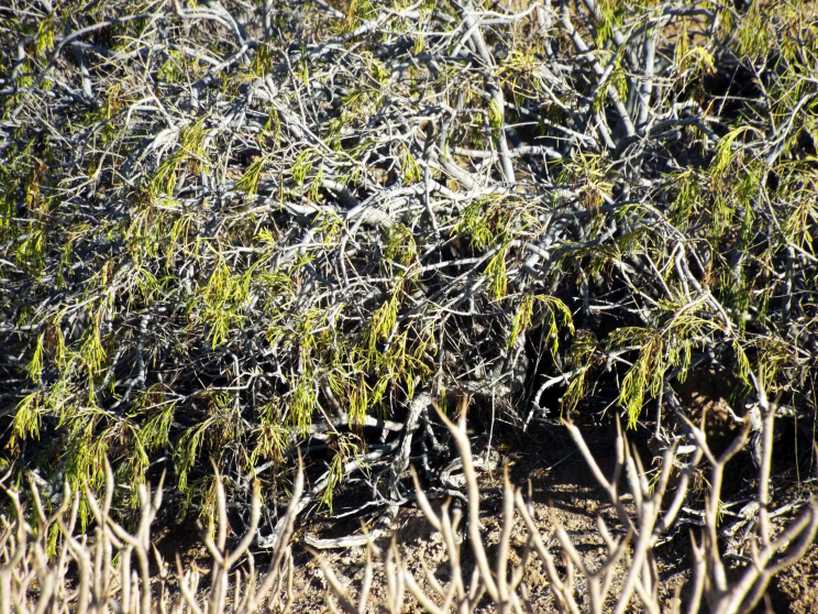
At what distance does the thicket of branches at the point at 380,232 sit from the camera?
3611 mm

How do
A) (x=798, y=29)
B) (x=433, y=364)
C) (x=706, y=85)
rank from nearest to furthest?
(x=798, y=29), (x=433, y=364), (x=706, y=85)

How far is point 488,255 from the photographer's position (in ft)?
12.0

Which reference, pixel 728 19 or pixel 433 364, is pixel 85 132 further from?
pixel 728 19

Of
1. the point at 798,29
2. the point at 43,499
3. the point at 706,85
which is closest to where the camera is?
the point at 798,29

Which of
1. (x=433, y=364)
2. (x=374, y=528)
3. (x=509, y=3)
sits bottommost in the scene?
(x=374, y=528)

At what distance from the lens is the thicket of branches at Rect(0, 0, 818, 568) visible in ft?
11.8

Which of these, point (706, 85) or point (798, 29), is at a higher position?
point (798, 29)

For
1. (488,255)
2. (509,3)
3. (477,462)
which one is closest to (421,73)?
(509,3)

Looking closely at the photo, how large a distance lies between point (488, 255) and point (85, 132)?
76.4 inches

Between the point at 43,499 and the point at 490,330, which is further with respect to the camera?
the point at 43,499

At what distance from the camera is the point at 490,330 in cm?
412

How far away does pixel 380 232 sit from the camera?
3957 mm

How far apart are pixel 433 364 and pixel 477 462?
0.74 meters

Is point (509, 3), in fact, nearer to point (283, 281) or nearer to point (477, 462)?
point (283, 281)
